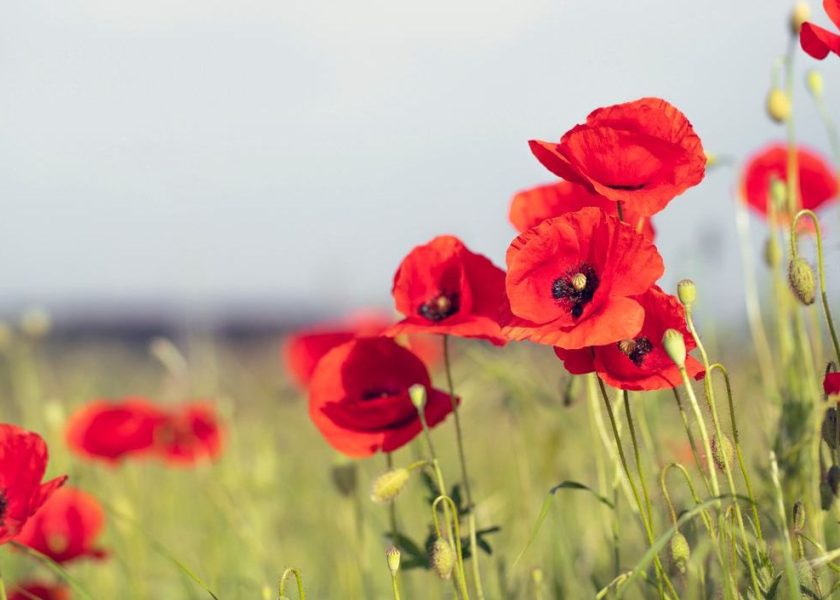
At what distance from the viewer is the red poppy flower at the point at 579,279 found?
1178 millimetres

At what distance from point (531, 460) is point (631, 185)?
2656 mm

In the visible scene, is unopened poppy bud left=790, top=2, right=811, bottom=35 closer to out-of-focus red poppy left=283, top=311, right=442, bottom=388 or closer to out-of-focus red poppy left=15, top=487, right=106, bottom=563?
out-of-focus red poppy left=283, top=311, right=442, bottom=388

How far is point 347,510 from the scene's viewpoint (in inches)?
103

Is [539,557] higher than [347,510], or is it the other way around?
[347,510]

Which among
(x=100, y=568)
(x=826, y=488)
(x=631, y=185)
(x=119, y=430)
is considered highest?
(x=631, y=185)

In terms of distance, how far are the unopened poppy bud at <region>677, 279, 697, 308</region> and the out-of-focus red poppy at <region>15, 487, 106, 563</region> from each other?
148 centimetres

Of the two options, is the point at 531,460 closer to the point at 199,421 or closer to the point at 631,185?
the point at 199,421

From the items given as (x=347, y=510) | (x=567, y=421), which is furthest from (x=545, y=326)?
(x=347, y=510)

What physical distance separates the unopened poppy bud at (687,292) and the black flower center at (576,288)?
0.12 m

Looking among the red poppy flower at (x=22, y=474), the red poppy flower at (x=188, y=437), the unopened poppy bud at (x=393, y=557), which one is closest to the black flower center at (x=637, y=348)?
the unopened poppy bud at (x=393, y=557)

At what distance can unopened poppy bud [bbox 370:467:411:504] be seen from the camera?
1367 mm

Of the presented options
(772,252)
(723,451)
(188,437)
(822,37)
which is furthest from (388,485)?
(188,437)

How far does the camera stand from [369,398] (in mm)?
1650

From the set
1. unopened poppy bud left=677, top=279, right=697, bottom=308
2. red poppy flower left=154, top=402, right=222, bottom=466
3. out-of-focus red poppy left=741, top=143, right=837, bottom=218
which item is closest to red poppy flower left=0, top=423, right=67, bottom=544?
unopened poppy bud left=677, top=279, right=697, bottom=308
